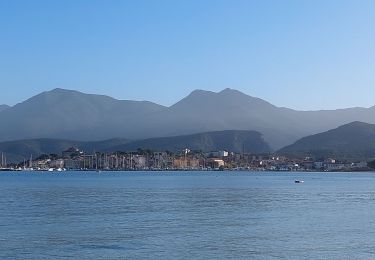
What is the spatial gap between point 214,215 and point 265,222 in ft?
14.2

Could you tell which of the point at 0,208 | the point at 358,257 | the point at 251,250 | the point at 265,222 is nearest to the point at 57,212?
the point at 0,208

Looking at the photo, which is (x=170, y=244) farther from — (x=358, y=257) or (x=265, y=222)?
(x=265, y=222)

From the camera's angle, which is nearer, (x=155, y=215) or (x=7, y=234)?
(x=7, y=234)

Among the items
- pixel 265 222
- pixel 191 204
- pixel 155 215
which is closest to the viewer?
pixel 265 222

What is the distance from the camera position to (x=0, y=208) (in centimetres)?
3856

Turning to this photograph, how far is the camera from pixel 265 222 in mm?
31250

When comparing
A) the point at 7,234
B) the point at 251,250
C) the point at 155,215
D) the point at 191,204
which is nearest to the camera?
the point at 251,250

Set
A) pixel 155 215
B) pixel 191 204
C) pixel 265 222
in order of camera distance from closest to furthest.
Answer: pixel 265 222
pixel 155 215
pixel 191 204

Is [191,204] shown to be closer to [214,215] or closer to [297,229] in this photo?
[214,215]

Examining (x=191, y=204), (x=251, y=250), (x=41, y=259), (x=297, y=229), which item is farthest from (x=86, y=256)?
(x=191, y=204)

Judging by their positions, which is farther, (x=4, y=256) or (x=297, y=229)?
(x=297, y=229)

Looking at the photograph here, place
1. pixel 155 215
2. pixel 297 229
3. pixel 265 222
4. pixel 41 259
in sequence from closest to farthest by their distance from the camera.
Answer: pixel 41 259, pixel 297 229, pixel 265 222, pixel 155 215

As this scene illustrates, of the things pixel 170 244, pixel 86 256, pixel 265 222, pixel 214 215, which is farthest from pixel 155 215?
pixel 86 256

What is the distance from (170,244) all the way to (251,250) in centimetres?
289
